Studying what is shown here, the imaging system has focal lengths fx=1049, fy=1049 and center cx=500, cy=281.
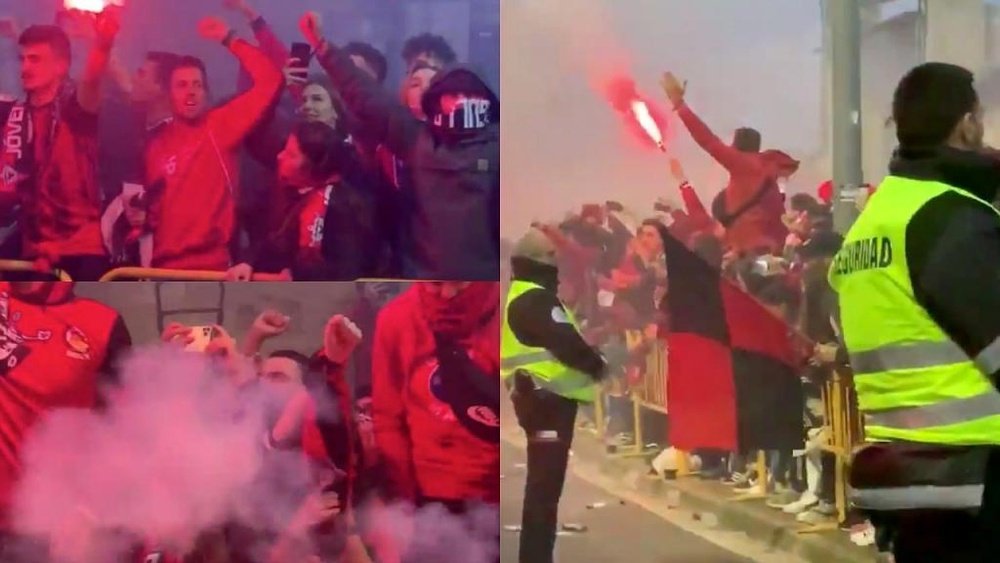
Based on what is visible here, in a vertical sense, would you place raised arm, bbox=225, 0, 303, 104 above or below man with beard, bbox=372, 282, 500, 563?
above

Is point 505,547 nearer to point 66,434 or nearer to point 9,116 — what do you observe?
point 66,434

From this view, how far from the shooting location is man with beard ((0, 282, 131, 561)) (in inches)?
99.7

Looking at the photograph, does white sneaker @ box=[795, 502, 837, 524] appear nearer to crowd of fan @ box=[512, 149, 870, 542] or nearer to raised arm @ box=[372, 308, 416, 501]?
crowd of fan @ box=[512, 149, 870, 542]

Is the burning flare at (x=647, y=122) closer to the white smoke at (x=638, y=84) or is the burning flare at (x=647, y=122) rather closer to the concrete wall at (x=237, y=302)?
the white smoke at (x=638, y=84)

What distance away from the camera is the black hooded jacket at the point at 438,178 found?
2551 mm

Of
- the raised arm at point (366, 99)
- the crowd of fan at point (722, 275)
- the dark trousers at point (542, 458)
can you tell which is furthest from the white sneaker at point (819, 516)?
the raised arm at point (366, 99)

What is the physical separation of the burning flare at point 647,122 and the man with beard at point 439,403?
530mm

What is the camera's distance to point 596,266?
2.55 meters

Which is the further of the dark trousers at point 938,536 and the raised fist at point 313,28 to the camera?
the raised fist at point 313,28

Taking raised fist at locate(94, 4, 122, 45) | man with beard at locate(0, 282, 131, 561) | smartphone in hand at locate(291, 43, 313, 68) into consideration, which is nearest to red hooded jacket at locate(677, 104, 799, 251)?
smartphone in hand at locate(291, 43, 313, 68)

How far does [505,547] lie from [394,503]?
29cm

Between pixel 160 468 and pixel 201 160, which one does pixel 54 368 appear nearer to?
pixel 160 468

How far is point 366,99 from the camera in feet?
8.38

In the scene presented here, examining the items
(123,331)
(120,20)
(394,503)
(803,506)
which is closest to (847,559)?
(803,506)
